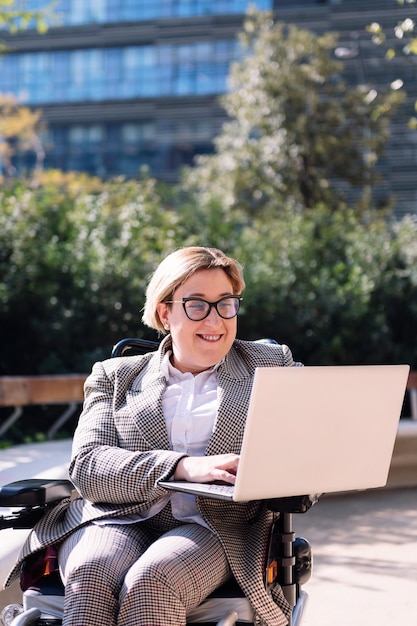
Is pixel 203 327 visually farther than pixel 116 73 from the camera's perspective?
No

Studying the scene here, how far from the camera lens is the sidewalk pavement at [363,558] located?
4.71m

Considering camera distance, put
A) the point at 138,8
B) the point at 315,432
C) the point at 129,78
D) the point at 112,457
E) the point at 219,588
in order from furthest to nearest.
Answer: the point at 129,78, the point at 138,8, the point at 112,457, the point at 219,588, the point at 315,432

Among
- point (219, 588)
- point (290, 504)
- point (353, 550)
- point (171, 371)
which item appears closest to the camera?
point (290, 504)

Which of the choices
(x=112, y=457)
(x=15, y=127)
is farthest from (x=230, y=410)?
(x=15, y=127)

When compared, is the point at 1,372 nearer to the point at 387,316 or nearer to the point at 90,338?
the point at 90,338

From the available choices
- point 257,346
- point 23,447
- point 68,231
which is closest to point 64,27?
point 68,231

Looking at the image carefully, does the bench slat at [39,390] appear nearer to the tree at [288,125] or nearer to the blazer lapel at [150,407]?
the blazer lapel at [150,407]

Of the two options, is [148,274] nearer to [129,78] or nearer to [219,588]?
[219,588]

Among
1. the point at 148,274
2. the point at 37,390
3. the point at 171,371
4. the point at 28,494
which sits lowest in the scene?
the point at 37,390

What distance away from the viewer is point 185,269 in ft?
10.9

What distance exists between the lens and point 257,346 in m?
3.54

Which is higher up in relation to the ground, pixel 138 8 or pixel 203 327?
pixel 138 8

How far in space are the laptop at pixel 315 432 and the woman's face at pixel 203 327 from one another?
1.91 feet

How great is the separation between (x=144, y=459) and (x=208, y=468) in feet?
0.77
